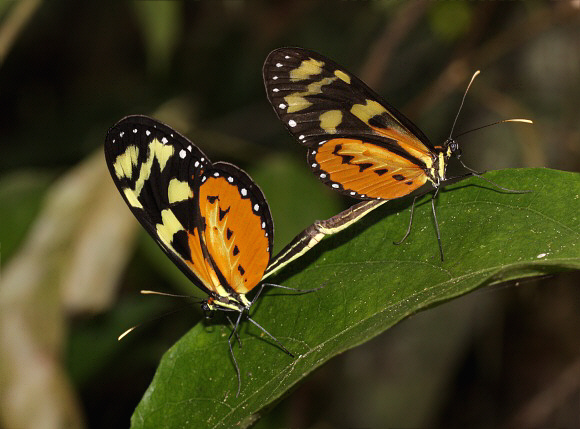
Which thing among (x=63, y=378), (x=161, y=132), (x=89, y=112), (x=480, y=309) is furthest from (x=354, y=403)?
(x=89, y=112)

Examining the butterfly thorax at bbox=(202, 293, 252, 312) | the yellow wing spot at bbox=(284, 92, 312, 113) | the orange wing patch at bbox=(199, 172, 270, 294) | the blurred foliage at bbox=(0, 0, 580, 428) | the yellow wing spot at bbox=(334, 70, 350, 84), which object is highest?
the yellow wing spot at bbox=(334, 70, 350, 84)

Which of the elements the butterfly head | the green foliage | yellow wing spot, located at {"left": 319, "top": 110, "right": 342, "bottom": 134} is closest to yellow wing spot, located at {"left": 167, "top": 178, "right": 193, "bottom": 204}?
yellow wing spot, located at {"left": 319, "top": 110, "right": 342, "bottom": 134}

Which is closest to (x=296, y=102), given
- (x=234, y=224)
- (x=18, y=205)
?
(x=234, y=224)

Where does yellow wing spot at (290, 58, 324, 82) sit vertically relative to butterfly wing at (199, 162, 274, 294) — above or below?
above

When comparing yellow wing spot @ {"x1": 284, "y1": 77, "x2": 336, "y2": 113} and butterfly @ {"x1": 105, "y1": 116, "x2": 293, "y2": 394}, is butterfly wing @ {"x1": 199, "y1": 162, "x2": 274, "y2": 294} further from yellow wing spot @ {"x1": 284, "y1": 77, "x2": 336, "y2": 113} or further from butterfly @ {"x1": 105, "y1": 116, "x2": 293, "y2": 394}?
yellow wing spot @ {"x1": 284, "y1": 77, "x2": 336, "y2": 113}

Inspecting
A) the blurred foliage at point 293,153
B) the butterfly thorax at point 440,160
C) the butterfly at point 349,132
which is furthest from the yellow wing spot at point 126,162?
the butterfly thorax at point 440,160

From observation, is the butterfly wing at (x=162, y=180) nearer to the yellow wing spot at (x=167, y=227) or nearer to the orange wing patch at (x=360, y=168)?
the yellow wing spot at (x=167, y=227)

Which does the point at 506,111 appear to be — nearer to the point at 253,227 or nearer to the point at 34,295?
the point at 253,227
